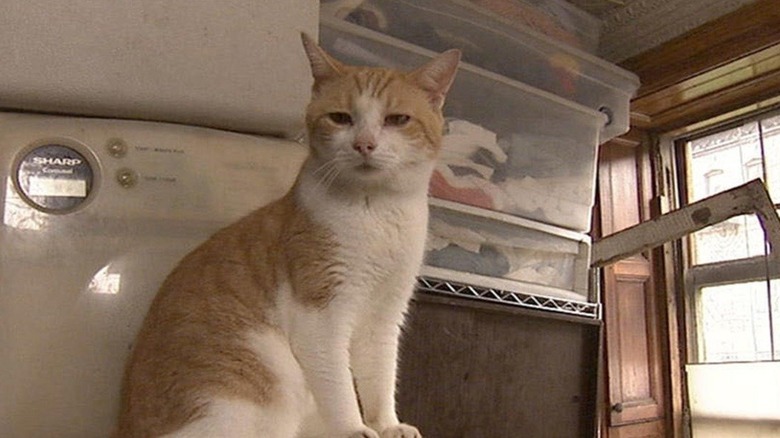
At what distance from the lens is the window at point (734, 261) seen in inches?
66.6

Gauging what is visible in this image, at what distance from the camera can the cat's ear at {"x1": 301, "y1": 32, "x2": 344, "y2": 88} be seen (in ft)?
2.46

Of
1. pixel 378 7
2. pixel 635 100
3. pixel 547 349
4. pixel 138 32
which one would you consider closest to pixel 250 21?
pixel 138 32

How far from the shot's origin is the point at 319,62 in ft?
2.48

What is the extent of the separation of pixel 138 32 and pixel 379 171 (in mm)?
332

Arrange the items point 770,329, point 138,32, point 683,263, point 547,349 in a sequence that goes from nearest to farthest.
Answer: point 138,32
point 547,349
point 770,329
point 683,263

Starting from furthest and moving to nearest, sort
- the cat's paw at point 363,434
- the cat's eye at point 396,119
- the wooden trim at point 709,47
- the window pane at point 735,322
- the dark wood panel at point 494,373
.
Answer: the window pane at point 735,322 < the wooden trim at point 709,47 < the dark wood panel at point 494,373 < the cat's eye at point 396,119 < the cat's paw at point 363,434

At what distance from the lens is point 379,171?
704 millimetres

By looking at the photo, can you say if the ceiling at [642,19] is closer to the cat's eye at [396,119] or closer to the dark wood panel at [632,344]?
the dark wood panel at [632,344]

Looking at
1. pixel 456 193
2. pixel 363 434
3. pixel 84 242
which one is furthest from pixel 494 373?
pixel 84 242

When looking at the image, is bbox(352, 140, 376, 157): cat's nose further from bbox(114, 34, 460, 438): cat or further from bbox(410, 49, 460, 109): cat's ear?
bbox(410, 49, 460, 109): cat's ear

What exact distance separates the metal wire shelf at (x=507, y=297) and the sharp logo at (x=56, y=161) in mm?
471

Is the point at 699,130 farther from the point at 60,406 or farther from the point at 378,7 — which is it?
→ the point at 60,406

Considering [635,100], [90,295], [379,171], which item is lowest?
[90,295]

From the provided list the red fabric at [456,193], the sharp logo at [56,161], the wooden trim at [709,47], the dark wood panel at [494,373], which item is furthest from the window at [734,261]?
the sharp logo at [56,161]
